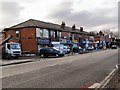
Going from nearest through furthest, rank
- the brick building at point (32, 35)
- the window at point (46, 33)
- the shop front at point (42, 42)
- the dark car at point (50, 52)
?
1. the dark car at point (50, 52)
2. the brick building at point (32, 35)
3. the shop front at point (42, 42)
4. the window at point (46, 33)

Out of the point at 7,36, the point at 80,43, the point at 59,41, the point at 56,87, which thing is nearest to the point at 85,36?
the point at 80,43

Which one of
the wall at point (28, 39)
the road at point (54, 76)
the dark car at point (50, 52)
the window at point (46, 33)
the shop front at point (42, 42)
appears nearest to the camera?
the road at point (54, 76)

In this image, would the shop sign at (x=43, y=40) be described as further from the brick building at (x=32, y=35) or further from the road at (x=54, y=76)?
the road at (x=54, y=76)

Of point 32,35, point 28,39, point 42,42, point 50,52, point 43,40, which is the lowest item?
point 50,52

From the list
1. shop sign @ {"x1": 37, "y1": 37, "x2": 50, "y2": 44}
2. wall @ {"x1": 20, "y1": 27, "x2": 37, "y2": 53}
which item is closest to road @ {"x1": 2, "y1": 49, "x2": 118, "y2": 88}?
wall @ {"x1": 20, "y1": 27, "x2": 37, "y2": 53}

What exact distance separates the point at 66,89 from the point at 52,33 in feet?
161

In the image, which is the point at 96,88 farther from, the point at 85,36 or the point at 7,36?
the point at 85,36

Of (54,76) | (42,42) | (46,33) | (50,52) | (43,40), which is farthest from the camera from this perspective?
(46,33)

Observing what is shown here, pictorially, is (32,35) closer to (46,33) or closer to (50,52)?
(46,33)

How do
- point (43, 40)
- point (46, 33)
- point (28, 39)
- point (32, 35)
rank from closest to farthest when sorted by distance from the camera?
point (32, 35)
point (28, 39)
point (43, 40)
point (46, 33)

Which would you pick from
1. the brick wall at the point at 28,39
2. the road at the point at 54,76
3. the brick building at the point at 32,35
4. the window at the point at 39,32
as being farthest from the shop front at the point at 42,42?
the road at the point at 54,76

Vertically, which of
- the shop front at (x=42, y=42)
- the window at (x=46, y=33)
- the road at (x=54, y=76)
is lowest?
the road at (x=54, y=76)

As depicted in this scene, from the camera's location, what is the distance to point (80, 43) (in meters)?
80.8

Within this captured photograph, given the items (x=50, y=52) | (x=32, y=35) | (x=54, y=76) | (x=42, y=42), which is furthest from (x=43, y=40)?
(x=54, y=76)
